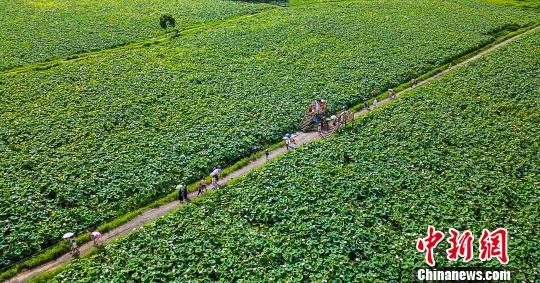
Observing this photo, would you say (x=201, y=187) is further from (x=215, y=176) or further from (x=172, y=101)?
(x=172, y=101)

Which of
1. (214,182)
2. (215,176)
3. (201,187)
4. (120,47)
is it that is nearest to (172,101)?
(215,176)

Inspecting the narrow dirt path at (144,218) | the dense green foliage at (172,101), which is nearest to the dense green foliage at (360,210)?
the narrow dirt path at (144,218)

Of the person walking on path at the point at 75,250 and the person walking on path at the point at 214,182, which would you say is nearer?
the person walking on path at the point at 75,250

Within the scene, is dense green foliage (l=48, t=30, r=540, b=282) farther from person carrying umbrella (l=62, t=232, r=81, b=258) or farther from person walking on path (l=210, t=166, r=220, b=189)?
person walking on path (l=210, t=166, r=220, b=189)

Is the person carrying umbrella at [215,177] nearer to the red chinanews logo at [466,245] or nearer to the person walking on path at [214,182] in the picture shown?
the person walking on path at [214,182]

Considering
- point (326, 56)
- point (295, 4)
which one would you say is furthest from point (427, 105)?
point (295, 4)

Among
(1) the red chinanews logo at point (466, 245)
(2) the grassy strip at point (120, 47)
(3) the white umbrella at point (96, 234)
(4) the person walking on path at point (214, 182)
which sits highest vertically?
(2) the grassy strip at point (120, 47)

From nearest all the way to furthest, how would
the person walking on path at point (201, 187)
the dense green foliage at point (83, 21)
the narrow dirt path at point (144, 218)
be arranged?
1. the narrow dirt path at point (144, 218)
2. the person walking on path at point (201, 187)
3. the dense green foliage at point (83, 21)
